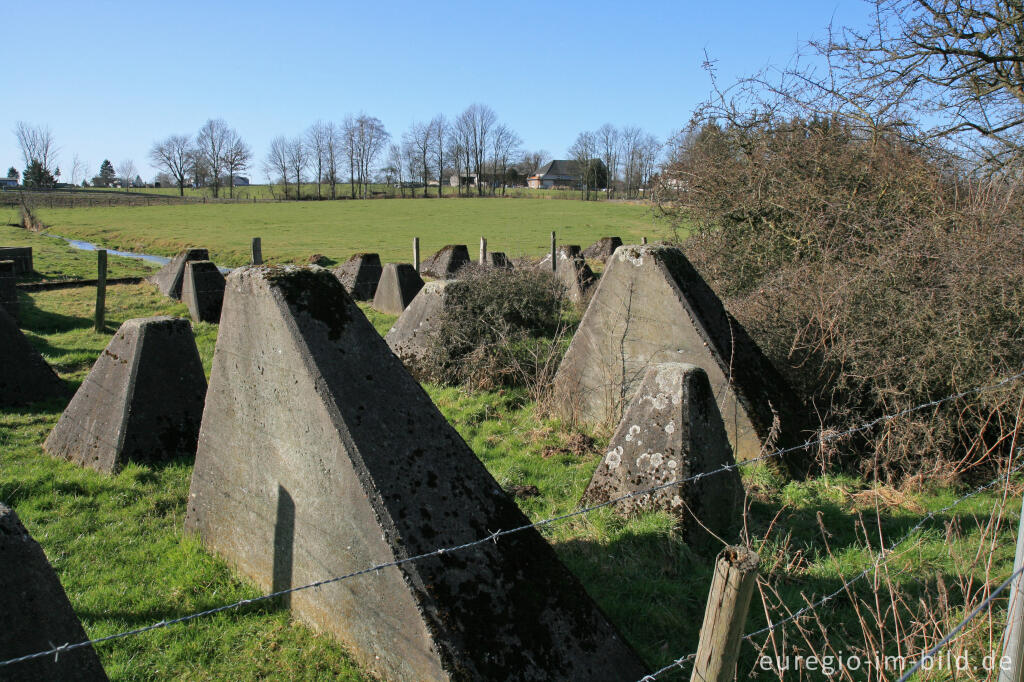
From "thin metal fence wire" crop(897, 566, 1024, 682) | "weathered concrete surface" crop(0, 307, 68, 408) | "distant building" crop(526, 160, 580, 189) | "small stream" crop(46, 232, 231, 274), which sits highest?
"distant building" crop(526, 160, 580, 189)

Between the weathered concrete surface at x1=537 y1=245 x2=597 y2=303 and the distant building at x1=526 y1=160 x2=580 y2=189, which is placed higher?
the distant building at x1=526 y1=160 x2=580 y2=189

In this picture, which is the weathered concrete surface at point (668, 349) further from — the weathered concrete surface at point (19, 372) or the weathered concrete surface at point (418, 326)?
the weathered concrete surface at point (19, 372)

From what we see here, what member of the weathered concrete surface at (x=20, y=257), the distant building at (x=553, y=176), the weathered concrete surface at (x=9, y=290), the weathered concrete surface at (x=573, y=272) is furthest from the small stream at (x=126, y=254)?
the distant building at (x=553, y=176)

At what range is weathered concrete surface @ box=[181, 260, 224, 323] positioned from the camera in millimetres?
13820

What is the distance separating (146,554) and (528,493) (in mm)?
2888

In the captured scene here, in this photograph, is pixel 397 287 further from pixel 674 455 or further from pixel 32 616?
pixel 32 616

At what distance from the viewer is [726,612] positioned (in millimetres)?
1997

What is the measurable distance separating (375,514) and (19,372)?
7328 mm

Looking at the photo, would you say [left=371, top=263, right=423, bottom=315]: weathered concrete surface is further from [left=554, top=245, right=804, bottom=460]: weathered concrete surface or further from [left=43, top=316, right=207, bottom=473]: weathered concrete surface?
[left=43, top=316, right=207, bottom=473]: weathered concrete surface

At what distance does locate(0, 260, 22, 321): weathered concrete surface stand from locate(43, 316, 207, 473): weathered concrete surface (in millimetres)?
7990

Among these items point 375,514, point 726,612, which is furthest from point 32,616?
point 726,612

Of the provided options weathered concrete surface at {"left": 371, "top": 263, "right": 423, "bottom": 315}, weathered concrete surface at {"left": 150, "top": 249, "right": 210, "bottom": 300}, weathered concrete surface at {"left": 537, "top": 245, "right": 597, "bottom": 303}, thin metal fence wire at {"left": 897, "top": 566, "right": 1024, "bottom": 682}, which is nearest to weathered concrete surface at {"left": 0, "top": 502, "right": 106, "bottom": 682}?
thin metal fence wire at {"left": 897, "top": 566, "right": 1024, "bottom": 682}

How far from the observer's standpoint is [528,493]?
18.6 feet

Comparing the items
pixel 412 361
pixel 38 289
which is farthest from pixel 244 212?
pixel 412 361
